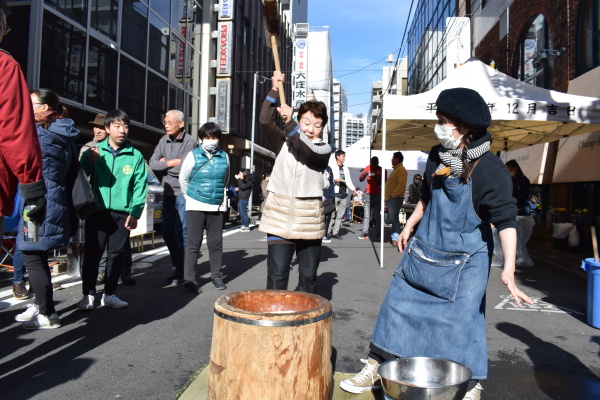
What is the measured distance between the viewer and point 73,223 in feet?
14.1

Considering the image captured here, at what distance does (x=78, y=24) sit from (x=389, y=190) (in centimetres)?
984

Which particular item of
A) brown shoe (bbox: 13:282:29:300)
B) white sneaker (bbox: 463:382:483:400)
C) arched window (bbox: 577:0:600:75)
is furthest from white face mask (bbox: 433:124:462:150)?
arched window (bbox: 577:0:600:75)

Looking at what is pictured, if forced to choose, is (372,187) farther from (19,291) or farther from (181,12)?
(181,12)

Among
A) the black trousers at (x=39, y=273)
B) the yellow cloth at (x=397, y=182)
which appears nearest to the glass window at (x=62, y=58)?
the yellow cloth at (x=397, y=182)

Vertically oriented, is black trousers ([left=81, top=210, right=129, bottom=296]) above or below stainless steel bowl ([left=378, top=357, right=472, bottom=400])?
above

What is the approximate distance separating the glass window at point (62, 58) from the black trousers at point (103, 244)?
922 cm

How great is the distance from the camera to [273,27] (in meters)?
3.65

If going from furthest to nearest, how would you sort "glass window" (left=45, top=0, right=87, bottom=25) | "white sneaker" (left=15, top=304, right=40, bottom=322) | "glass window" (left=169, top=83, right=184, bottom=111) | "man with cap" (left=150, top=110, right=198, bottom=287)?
"glass window" (left=169, top=83, right=184, bottom=111) < "glass window" (left=45, top=0, right=87, bottom=25) < "man with cap" (left=150, top=110, right=198, bottom=287) < "white sneaker" (left=15, top=304, right=40, bottom=322)

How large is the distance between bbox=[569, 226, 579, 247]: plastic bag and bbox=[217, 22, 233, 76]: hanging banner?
800 inches

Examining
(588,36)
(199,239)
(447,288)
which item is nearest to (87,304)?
(199,239)

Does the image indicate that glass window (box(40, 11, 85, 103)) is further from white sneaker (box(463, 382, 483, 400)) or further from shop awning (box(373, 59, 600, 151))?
white sneaker (box(463, 382, 483, 400))

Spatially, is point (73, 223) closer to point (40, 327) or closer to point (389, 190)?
point (40, 327)

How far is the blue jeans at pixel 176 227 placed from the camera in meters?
5.83

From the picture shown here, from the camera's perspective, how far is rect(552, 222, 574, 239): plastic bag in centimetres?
879
